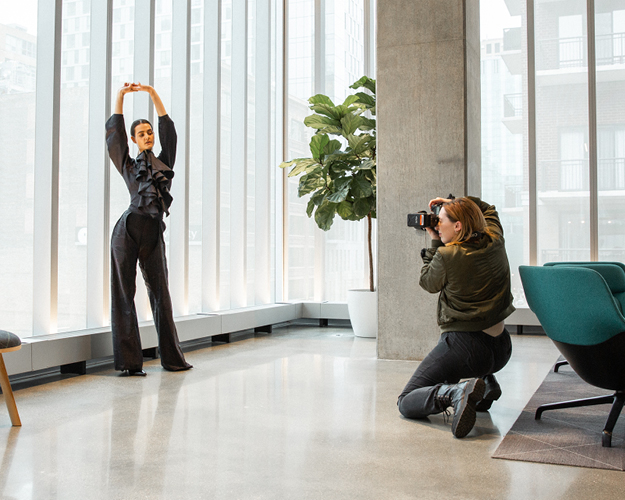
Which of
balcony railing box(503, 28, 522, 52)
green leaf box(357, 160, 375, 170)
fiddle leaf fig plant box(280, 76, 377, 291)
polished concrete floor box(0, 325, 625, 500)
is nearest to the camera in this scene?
polished concrete floor box(0, 325, 625, 500)

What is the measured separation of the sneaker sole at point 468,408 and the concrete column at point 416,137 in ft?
6.25

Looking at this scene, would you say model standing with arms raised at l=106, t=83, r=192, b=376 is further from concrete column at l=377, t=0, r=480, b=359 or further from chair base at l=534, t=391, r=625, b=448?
chair base at l=534, t=391, r=625, b=448

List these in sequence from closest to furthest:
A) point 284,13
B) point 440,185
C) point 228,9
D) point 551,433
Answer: point 551,433 < point 440,185 < point 228,9 < point 284,13

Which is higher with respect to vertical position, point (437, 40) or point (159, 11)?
point (159, 11)

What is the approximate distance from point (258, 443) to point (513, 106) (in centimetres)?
531

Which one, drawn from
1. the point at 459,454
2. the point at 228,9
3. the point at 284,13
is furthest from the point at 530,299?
the point at 284,13

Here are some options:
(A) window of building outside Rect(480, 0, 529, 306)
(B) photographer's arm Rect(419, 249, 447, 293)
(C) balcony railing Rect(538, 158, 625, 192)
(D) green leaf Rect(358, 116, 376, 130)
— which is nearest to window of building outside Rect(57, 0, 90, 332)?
(D) green leaf Rect(358, 116, 376, 130)

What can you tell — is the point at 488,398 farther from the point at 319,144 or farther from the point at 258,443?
the point at 319,144

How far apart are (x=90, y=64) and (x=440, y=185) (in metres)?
2.76

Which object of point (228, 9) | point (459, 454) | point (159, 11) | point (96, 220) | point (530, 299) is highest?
point (228, 9)

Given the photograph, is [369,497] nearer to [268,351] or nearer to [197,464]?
[197,464]

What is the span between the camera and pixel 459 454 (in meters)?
2.33

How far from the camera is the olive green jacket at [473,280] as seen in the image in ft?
8.81

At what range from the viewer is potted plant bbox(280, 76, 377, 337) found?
5484 mm
